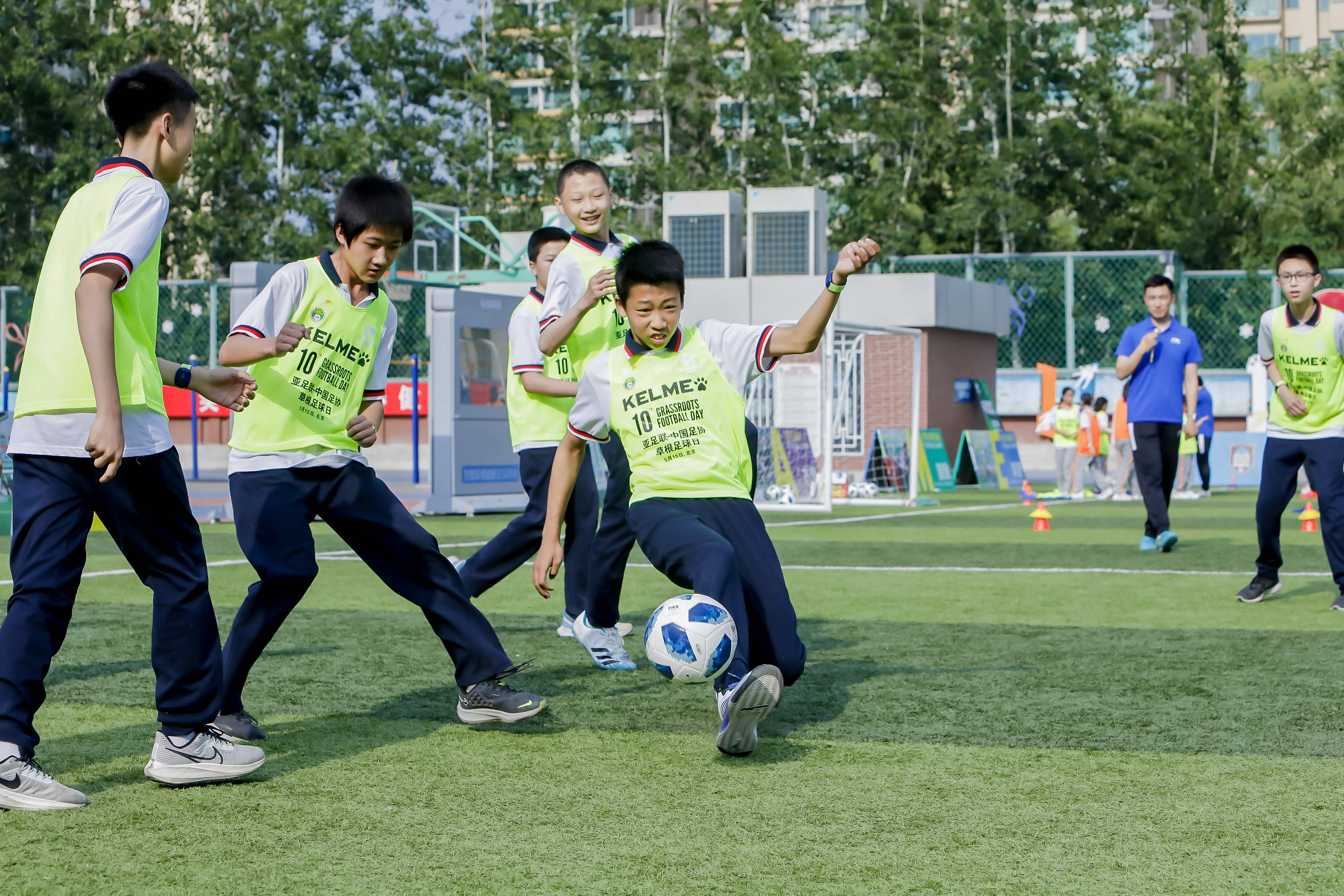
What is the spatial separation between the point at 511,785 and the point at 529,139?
41637 millimetres

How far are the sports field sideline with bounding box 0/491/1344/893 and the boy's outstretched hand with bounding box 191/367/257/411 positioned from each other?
104 centimetres

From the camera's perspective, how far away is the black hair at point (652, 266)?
470 cm

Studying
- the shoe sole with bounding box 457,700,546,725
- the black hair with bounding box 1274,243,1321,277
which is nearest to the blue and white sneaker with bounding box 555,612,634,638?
the shoe sole with bounding box 457,700,546,725

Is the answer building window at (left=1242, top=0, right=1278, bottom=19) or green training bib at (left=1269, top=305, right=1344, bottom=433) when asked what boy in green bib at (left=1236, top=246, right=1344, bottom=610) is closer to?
green training bib at (left=1269, top=305, right=1344, bottom=433)

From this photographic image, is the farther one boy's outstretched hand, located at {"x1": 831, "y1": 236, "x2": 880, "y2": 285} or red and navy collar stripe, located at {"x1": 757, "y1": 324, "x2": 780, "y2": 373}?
red and navy collar stripe, located at {"x1": 757, "y1": 324, "x2": 780, "y2": 373}

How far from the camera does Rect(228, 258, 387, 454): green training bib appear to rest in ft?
15.5

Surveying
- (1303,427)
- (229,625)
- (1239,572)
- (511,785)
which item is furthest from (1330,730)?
(1239,572)

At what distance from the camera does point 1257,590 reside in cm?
844

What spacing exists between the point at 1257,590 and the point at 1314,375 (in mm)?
1224

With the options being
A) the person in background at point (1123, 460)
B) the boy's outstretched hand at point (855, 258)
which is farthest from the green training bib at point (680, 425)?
the person in background at point (1123, 460)

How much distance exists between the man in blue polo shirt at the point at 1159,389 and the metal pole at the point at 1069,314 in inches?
961

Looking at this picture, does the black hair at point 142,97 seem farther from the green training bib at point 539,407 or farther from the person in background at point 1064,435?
the person in background at point 1064,435

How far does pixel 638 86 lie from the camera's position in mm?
46719

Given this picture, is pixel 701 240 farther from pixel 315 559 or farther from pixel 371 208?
pixel 315 559
